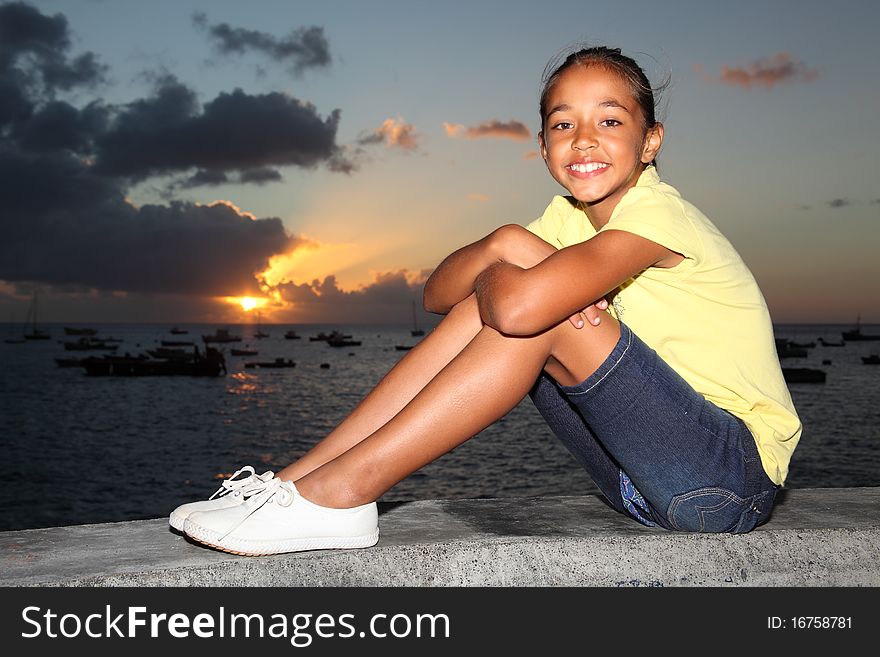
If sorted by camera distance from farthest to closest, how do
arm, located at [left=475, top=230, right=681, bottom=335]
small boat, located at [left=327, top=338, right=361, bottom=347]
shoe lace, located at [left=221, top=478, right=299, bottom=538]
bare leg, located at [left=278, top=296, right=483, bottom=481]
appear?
1. small boat, located at [left=327, top=338, right=361, bottom=347]
2. bare leg, located at [left=278, top=296, right=483, bottom=481]
3. shoe lace, located at [left=221, top=478, right=299, bottom=538]
4. arm, located at [left=475, top=230, right=681, bottom=335]

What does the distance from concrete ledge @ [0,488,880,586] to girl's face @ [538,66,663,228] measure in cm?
94

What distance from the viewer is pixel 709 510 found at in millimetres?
1786

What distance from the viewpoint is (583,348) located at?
169cm

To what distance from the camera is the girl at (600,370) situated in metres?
1.68

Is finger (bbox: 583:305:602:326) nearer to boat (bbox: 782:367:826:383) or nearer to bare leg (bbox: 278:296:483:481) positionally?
bare leg (bbox: 278:296:483:481)

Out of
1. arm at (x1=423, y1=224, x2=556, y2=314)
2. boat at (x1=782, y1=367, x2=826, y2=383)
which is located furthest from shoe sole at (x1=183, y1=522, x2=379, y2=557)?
boat at (x1=782, y1=367, x2=826, y2=383)

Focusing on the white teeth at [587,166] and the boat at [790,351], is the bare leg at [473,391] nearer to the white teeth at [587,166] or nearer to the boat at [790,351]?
the white teeth at [587,166]

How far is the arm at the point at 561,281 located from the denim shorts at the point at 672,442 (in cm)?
14

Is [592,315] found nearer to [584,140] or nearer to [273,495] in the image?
[584,140]

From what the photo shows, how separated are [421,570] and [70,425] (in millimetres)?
37495

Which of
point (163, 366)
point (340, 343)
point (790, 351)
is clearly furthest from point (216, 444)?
point (340, 343)

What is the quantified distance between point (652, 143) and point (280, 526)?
1452mm

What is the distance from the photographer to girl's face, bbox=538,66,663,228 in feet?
6.37
